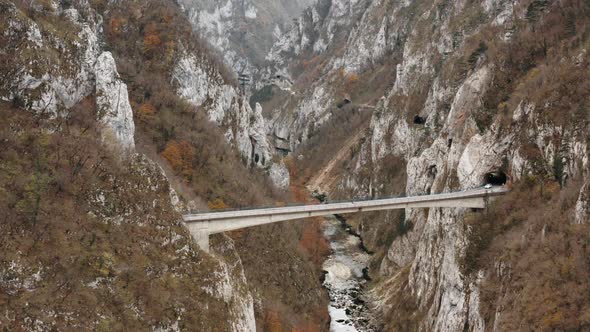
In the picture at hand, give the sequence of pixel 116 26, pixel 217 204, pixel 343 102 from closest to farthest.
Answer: pixel 217 204 < pixel 116 26 < pixel 343 102

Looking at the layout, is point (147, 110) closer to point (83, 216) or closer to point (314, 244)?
point (83, 216)

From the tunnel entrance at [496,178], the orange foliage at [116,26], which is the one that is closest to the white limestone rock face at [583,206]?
the tunnel entrance at [496,178]

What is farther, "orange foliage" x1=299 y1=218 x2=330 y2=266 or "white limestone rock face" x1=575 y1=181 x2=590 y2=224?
"orange foliage" x1=299 y1=218 x2=330 y2=266

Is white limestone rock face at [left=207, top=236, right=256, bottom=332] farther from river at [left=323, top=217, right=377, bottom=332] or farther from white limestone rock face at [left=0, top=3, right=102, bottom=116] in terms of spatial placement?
white limestone rock face at [left=0, top=3, right=102, bottom=116]

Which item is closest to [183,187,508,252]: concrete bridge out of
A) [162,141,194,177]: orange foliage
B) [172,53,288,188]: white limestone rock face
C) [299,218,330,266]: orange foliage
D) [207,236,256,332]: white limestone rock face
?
[207,236,256,332]: white limestone rock face

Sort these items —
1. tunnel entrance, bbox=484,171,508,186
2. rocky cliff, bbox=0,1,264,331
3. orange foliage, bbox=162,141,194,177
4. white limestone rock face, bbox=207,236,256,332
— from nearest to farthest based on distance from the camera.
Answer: rocky cliff, bbox=0,1,264,331 < white limestone rock face, bbox=207,236,256,332 < tunnel entrance, bbox=484,171,508,186 < orange foliage, bbox=162,141,194,177

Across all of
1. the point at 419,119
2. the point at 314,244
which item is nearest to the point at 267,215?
the point at 314,244
